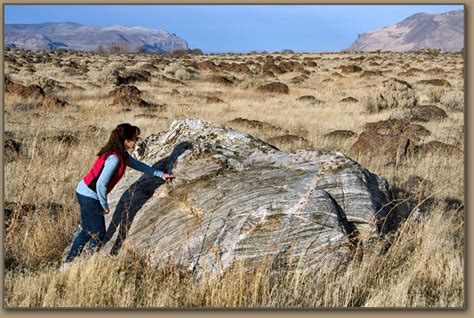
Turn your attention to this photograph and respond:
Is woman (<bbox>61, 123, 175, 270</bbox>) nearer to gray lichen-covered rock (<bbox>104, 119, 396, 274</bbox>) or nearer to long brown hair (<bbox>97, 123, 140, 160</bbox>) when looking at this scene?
long brown hair (<bbox>97, 123, 140, 160</bbox>)

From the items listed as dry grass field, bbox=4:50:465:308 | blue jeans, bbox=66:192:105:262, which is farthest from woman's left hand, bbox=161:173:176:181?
dry grass field, bbox=4:50:465:308

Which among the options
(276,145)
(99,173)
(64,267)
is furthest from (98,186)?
(276,145)

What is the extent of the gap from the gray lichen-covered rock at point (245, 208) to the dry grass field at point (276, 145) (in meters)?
0.18

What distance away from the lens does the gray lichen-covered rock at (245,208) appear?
170 inches

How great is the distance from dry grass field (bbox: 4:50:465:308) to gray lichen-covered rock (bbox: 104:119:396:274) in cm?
18

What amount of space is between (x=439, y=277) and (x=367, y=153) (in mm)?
5213

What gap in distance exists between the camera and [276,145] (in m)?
10.7

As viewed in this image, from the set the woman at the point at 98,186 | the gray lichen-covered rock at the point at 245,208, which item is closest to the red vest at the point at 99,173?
the woman at the point at 98,186

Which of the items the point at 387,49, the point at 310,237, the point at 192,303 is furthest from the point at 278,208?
the point at 387,49

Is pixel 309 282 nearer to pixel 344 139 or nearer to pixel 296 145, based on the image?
pixel 296 145

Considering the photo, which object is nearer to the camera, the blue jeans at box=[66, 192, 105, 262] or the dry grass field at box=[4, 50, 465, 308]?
the dry grass field at box=[4, 50, 465, 308]

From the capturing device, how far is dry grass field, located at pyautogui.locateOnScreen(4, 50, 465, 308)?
4.16 meters

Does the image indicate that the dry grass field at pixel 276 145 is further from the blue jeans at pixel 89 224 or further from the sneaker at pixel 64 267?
the blue jeans at pixel 89 224

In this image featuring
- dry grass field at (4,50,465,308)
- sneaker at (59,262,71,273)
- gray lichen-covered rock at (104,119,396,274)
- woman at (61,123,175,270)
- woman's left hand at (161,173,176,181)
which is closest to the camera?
dry grass field at (4,50,465,308)
